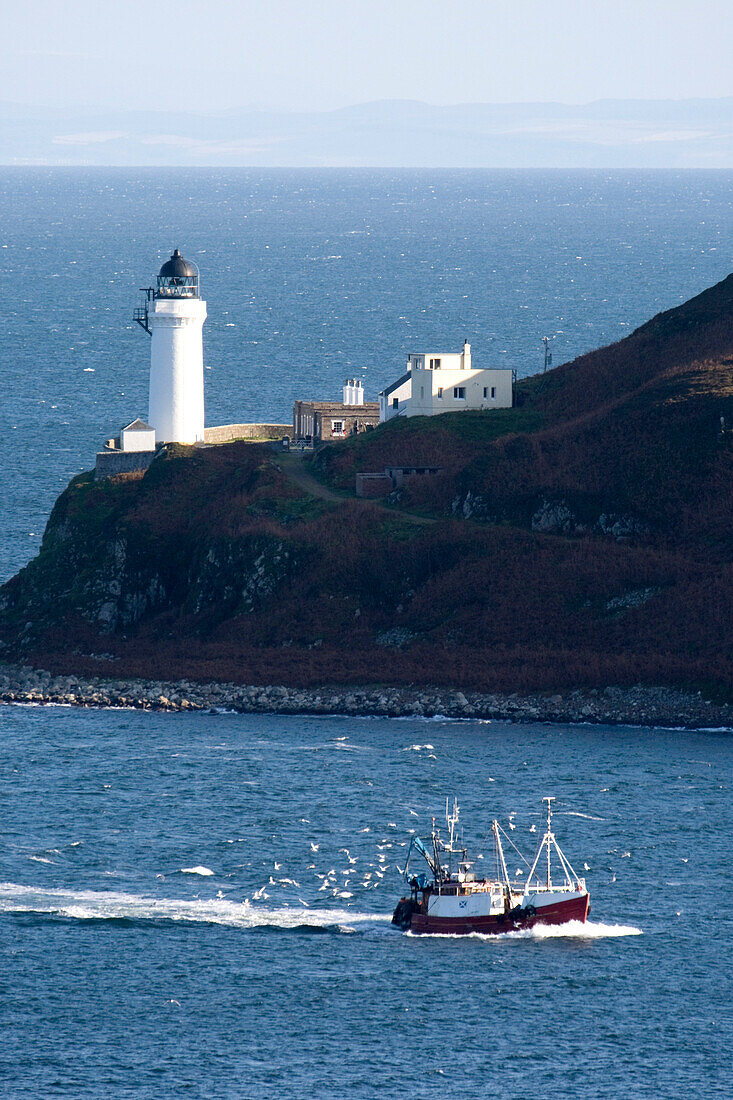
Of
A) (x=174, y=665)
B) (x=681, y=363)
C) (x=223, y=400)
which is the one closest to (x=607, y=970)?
(x=174, y=665)

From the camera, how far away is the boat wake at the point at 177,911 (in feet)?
211

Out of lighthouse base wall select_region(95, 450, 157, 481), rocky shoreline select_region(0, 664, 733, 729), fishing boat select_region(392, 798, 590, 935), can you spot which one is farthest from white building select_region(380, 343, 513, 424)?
fishing boat select_region(392, 798, 590, 935)

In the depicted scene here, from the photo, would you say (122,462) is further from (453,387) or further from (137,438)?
(453,387)

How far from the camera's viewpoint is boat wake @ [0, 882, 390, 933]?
211 ft

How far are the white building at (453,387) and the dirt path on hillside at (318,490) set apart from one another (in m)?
7.92

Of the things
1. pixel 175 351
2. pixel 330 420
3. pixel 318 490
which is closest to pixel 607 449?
pixel 318 490

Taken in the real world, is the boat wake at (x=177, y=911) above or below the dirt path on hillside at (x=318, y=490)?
below

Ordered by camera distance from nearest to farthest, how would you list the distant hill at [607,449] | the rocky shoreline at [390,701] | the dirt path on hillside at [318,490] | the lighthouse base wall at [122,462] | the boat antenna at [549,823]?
the boat antenna at [549,823] < the rocky shoreline at [390,701] < the distant hill at [607,449] < the dirt path on hillside at [318,490] < the lighthouse base wall at [122,462]

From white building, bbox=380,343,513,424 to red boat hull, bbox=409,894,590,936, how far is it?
55319 mm

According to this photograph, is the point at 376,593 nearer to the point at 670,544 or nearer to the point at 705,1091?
the point at 670,544

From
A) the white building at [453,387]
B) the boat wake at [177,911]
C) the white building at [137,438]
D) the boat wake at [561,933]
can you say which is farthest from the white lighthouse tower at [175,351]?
the boat wake at [561,933]

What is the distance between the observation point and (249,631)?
9875 centimetres

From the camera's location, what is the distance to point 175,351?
115 metres

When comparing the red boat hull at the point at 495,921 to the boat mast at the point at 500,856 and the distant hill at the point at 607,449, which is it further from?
the distant hill at the point at 607,449
